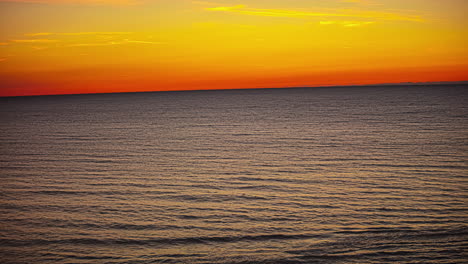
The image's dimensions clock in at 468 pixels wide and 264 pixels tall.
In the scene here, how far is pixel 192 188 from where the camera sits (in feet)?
77.5

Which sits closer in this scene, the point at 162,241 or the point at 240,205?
the point at 162,241

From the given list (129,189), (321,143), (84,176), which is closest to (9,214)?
(129,189)

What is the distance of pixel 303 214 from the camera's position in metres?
18.3

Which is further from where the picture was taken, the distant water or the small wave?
the small wave

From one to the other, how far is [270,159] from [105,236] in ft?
59.6

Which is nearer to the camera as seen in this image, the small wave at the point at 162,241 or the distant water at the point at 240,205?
the distant water at the point at 240,205

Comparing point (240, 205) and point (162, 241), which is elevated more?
point (240, 205)

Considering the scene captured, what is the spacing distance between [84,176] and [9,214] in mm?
8021

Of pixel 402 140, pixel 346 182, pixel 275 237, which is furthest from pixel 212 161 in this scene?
pixel 402 140

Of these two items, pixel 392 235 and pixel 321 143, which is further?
pixel 321 143

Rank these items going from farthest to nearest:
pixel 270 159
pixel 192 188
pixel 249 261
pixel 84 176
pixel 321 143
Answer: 1. pixel 321 143
2. pixel 270 159
3. pixel 84 176
4. pixel 192 188
5. pixel 249 261

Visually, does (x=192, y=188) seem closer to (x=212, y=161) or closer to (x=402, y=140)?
(x=212, y=161)

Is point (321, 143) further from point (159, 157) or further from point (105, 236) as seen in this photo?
point (105, 236)

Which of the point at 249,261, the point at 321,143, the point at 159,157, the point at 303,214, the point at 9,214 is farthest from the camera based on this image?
the point at 321,143
